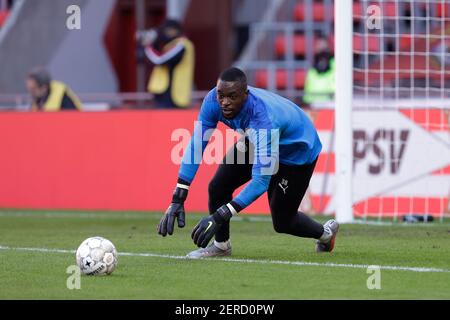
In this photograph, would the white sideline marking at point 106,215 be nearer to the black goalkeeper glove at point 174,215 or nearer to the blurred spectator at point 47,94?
the blurred spectator at point 47,94

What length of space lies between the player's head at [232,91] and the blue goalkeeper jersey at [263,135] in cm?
11

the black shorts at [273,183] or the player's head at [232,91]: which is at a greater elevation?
the player's head at [232,91]

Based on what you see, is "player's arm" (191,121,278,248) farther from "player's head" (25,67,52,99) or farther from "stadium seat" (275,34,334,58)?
"stadium seat" (275,34,334,58)

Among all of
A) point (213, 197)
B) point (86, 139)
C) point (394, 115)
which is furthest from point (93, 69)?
point (213, 197)

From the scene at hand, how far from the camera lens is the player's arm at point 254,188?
33.3 ft

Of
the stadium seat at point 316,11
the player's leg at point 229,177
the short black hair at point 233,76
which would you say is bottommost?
the player's leg at point 229,177

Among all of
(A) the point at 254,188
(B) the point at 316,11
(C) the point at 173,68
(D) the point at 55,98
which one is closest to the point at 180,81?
(C) the point at 173,68

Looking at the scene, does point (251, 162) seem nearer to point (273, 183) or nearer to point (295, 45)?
point (273, 183)

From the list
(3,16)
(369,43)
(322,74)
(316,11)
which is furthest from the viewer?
(3,16)

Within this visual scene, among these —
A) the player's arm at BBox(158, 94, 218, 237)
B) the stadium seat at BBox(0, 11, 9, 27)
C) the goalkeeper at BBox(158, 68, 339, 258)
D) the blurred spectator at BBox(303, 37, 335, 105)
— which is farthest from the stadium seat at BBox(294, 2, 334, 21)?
the player's arm at BBox(158, 94, 218, 237)

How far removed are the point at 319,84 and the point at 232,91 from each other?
1170 cm

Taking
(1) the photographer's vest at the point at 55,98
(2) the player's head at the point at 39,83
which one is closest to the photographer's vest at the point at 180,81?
(1) the photographer's vest at the point at 55,98

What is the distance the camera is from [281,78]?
2464 cm

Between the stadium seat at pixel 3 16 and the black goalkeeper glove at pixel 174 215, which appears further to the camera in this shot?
the stadium seat at pixel 3 16
